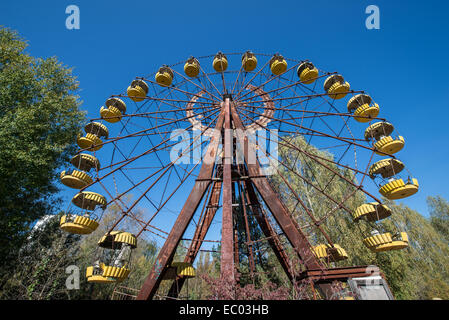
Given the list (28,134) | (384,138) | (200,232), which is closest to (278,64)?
→ (384,138)

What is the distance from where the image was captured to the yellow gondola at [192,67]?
1215 cm

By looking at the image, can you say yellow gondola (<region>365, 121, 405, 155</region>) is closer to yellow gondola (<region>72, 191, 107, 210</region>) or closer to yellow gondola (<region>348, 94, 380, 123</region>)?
yellow gondola (<region>348, 94, 380, 123</region>)

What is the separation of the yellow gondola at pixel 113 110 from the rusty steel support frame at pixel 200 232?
20.8 feet

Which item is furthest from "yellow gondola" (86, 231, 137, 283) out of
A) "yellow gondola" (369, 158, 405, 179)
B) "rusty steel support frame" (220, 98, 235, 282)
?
"yellow gondola" (369, 158, 405, 179)

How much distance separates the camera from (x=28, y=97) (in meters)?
12.5

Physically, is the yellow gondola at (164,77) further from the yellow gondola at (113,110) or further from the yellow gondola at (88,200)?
the yellow gondola at (88,200)

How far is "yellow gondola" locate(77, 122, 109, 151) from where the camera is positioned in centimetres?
1040

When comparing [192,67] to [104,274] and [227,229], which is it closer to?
[227,229]

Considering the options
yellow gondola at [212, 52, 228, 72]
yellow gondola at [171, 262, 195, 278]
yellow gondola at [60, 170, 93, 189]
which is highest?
yellow gondola at [212, 52, 228, 72]

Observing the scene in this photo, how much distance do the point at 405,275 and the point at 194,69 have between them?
17.5m

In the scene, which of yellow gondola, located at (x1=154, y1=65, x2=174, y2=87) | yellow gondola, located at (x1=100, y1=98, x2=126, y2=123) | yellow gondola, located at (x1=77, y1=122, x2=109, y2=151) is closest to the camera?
yellow gondola, located at (x1=77, y1=122, x2=109, y2=151)

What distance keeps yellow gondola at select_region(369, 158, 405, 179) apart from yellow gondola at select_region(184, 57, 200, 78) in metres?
10.0
